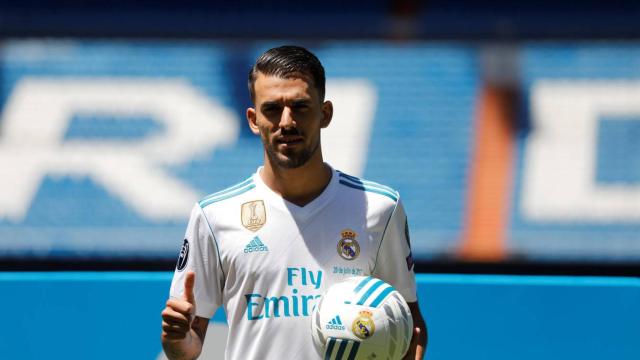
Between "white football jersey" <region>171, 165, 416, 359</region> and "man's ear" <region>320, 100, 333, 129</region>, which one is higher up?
"man's ear" <region>320, 100, 333, 129</region>

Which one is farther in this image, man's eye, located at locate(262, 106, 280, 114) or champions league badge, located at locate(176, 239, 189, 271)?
champions league badge, located at locate(176, 239, 189, 271)

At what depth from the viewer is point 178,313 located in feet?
6.39

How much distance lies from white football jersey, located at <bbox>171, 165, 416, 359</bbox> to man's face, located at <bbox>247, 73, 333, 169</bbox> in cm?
19

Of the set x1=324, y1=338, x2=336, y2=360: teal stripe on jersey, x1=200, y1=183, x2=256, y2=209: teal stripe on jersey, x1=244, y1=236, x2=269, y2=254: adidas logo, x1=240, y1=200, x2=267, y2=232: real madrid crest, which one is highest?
x1=200, y1=183, x2=256, y2=209: teal stripe on jersey

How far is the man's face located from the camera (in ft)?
6.81

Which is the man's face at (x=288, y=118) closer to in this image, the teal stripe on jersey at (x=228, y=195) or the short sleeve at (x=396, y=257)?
the teal stripe on jersey at (x=228, y=195)

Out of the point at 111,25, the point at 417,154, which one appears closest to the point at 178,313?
the point at 417,154

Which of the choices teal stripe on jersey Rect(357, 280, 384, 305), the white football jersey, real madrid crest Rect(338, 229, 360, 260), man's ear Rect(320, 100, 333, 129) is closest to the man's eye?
man's ear Rect(320, 100, 333, 129)

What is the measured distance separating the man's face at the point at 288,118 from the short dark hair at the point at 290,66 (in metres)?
0.02

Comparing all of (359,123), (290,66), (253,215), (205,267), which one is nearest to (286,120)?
(290,66)

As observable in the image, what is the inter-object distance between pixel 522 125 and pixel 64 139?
263 centimetres

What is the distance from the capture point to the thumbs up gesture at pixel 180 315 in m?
1.95

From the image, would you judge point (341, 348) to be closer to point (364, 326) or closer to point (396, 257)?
point (364, 326)

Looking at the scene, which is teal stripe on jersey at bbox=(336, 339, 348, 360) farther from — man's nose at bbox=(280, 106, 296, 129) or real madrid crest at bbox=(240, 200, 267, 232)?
man's nose at bbox=(280, 106, 296, 129)
